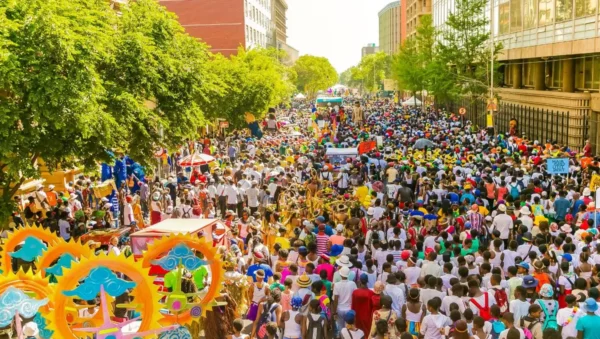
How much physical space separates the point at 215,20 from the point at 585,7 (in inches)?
1953

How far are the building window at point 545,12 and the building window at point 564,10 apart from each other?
3.41 feet

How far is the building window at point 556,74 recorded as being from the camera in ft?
130

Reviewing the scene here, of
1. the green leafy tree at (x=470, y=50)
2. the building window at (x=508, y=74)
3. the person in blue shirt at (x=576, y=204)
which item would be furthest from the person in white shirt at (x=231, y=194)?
the building window at (x=508, y=74)

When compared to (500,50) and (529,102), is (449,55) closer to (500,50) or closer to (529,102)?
(500,50)

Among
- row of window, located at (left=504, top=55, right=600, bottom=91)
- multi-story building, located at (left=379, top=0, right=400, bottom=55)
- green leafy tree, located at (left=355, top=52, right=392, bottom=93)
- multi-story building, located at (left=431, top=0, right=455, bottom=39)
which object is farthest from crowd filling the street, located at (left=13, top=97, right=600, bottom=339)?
multi-story building, located at (left=379, top=0, right=400, bottom=55)

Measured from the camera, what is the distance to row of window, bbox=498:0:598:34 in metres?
31.8

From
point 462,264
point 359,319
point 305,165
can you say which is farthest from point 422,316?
point 305,165

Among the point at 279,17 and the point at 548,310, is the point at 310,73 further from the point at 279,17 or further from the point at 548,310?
the point at 548,310

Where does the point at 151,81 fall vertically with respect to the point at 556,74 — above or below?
above

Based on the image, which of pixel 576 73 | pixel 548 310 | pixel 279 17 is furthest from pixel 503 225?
pixel 279 17

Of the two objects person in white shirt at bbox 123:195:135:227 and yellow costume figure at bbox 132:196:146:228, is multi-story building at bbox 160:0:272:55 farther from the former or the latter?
person in white shirt at bbox 123:195:135:227

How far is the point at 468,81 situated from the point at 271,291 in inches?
1529

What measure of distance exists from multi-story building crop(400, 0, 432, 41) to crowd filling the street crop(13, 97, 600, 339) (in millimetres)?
65278

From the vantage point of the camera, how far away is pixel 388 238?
1382 centimetres
